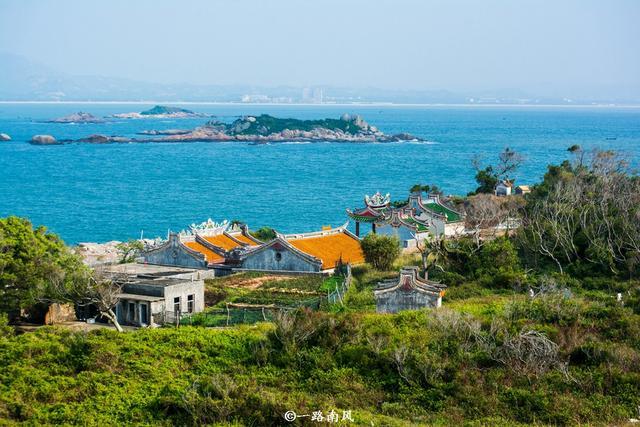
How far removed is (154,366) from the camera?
23.0 meters

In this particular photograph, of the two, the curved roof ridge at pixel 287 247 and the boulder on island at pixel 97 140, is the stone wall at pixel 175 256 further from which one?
A: the boulder on island at pixel 97 140

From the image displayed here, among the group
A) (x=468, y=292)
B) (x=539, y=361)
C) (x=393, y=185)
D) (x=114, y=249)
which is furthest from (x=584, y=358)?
(x=393, y=185)

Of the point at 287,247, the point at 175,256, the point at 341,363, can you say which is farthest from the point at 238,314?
the point at 175,256

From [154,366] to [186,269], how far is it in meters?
14.2

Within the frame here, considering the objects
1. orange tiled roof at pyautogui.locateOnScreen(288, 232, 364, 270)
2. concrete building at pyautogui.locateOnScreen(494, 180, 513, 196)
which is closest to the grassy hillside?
orange tiled roof at pyautogui.locateOnScreen(288, 232, 364, 270)

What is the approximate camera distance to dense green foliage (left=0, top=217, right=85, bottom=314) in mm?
28469

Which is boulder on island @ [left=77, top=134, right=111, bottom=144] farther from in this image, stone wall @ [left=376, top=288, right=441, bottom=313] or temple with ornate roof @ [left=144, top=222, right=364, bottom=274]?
stone wall @ [left=376, top=288, right=441, bottom=313]

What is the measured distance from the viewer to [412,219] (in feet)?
147

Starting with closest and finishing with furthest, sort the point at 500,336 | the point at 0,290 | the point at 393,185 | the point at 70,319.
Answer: the point at 500,336
the point at 0,290
the point at 70,319
the point at 393,185

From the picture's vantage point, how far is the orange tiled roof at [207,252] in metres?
39.2

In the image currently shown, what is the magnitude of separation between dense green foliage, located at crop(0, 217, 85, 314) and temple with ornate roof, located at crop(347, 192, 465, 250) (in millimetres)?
17195

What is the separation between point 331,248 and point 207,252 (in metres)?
5.56

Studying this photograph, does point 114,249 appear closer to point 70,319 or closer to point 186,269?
point 186,269

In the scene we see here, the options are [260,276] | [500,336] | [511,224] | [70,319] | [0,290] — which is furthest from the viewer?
[511,224]
